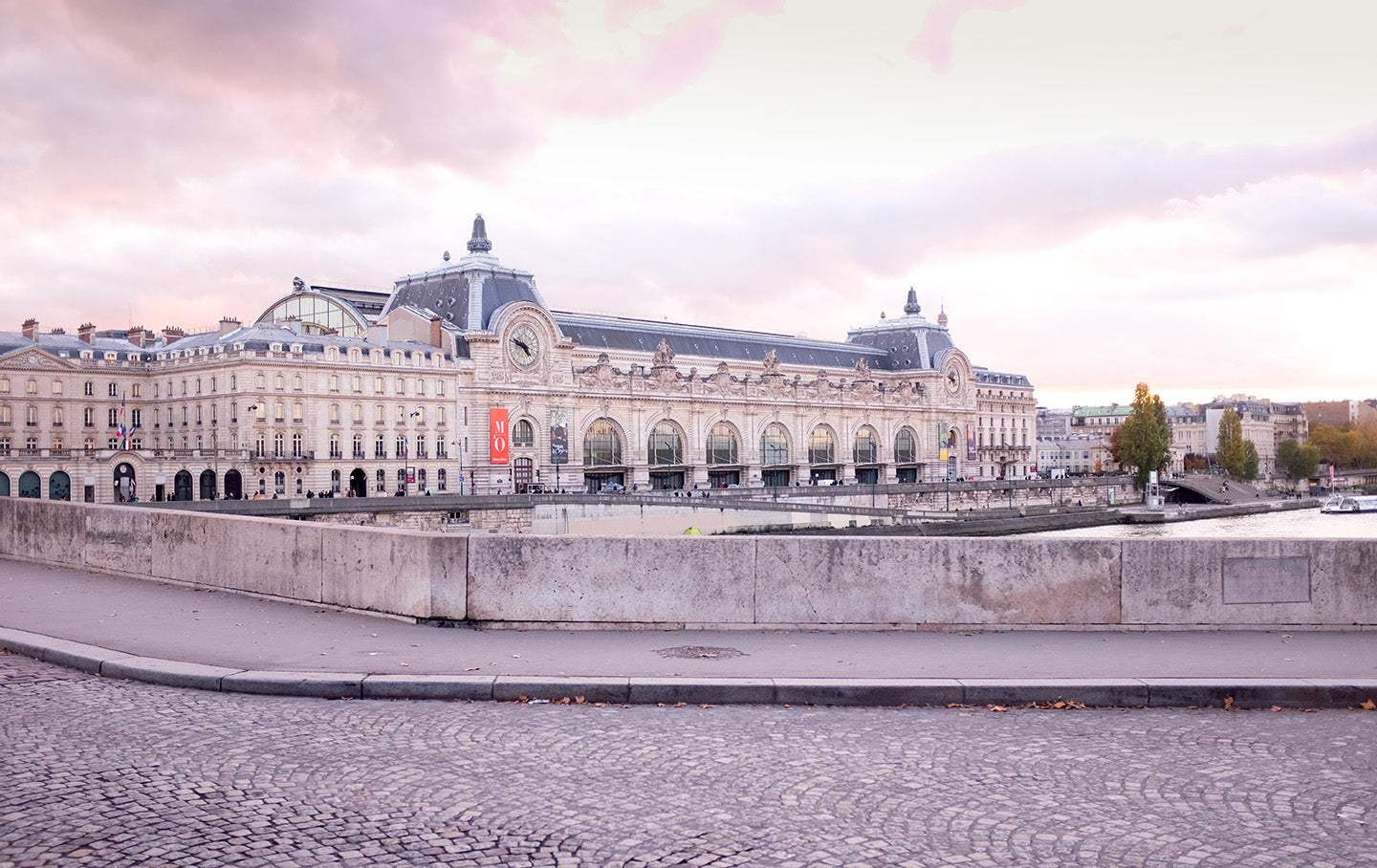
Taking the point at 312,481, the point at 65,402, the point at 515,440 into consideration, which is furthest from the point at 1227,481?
the point at 65,402

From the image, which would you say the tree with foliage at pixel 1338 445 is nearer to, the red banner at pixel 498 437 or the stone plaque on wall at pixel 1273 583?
the red banner at pixel 498 437

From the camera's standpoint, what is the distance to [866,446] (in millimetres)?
132750

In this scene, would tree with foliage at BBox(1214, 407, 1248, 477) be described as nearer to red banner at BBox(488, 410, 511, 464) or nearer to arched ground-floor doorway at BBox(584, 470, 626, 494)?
arched ground-floor doorway at BBox(584, 470, 626, 494)

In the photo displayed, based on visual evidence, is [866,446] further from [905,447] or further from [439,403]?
[439,403]

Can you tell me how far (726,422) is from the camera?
115 m

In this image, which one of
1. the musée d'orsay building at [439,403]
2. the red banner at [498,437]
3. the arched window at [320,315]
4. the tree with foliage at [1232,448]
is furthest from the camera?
the tree with foliage at [1232,448]

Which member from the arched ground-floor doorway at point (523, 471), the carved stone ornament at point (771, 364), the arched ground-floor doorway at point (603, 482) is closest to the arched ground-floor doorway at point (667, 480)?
the arched ground-floor doorway at point (603, 482)

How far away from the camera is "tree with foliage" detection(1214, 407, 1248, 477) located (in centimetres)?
14625

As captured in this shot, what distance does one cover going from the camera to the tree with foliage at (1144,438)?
123938 mm

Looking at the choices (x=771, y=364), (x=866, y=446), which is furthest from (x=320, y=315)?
(x=866, y=446)

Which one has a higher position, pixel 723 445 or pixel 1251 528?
pixel 723 445

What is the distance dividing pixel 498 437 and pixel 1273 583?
80135mm

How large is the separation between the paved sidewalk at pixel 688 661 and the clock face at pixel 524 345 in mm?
82216

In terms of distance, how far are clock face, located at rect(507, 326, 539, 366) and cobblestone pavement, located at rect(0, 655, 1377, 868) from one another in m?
86.3
